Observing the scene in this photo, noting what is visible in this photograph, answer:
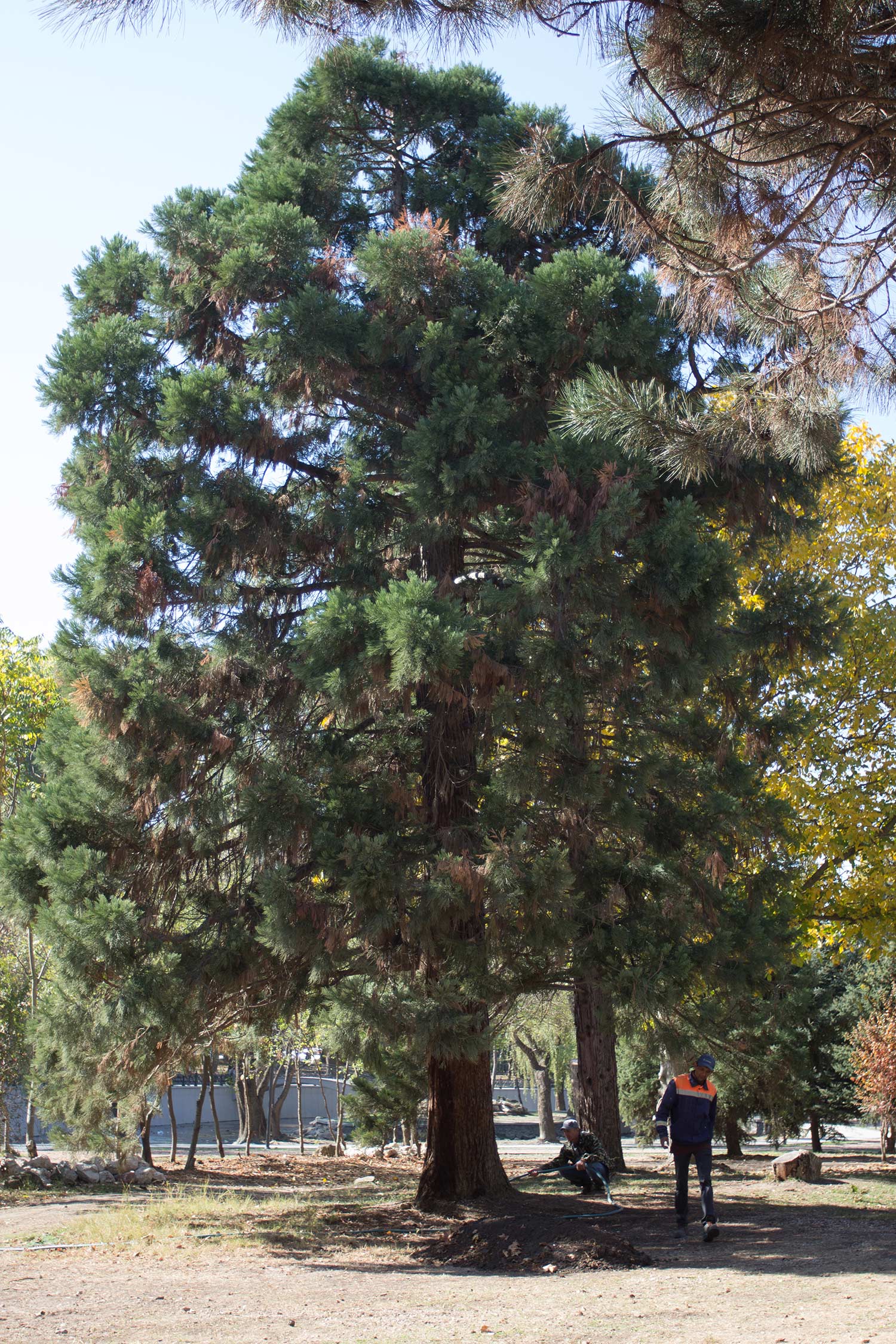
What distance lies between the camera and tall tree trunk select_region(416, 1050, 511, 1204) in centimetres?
1072

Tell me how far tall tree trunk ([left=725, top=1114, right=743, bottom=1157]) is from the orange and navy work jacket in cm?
1040

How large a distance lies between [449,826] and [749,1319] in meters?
4.79

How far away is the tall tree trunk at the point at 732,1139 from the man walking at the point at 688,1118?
33.3 feet

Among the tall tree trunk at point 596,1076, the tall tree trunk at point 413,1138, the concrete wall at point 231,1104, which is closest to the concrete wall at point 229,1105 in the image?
the concrete wall at point 231,1104

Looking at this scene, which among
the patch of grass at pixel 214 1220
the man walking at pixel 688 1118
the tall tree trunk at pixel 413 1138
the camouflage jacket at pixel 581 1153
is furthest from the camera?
the tall tree trunk at pixel 413 1138

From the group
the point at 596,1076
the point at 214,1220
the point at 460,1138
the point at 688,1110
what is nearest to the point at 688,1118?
the point at 688,1110

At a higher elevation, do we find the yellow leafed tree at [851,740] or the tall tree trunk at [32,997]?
the yellow leafed tree at [851,740]

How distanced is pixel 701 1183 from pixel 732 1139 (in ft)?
36.2

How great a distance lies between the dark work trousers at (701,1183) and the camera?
8.55 m

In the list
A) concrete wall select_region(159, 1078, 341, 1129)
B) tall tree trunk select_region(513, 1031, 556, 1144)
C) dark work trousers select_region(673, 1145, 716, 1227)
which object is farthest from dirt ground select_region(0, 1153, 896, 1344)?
concrete wall select_region(159, 1078, 341, 1129)

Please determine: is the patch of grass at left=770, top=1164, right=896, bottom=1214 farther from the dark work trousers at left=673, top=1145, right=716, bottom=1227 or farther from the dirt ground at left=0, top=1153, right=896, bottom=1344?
the dark work trousers at left=673, top=1145, right=716, bottom=1227

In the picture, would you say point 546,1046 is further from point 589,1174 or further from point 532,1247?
point 532,1247

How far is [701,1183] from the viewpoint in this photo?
Result: 8.80m

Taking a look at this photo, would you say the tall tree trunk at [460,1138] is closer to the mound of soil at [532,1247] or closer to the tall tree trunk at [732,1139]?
the mound of soil at [532,1247]
